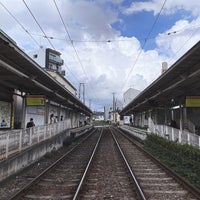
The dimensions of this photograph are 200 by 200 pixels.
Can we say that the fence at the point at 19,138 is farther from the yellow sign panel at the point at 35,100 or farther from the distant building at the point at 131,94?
the distant building at the point at 131,94

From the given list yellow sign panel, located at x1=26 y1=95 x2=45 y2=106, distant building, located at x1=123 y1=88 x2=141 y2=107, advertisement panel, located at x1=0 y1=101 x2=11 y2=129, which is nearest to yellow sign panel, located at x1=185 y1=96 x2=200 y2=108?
yellow sign panel, located at x1=26 y1=95 x2=45 y2=106

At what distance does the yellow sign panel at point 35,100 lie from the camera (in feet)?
65.8

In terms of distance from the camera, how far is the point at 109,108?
520 ft

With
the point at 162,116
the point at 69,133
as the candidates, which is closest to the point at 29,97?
the point at 69,133

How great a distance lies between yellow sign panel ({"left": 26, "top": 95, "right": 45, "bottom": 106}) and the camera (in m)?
20.1

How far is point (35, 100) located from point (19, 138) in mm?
8188

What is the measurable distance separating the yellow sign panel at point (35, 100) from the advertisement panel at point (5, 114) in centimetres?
132

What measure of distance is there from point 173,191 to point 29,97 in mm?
13738

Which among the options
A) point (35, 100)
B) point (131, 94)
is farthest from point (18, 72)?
point (131, 94)

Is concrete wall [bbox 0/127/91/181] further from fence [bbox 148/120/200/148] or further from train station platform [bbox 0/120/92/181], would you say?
fence [bbox 148/120/200/148]

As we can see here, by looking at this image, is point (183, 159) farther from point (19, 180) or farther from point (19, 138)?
point (19, 180)

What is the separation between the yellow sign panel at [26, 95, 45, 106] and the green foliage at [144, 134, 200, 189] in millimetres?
8131

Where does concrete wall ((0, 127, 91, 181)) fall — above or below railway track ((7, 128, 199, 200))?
above

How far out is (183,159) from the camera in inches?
546
